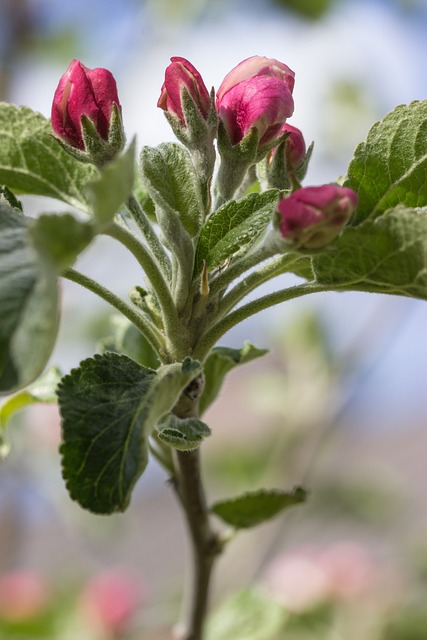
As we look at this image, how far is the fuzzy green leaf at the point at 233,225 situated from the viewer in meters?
0.62

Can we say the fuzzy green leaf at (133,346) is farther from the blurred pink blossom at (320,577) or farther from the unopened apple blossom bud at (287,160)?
the blurred pink blossom at (320,577)

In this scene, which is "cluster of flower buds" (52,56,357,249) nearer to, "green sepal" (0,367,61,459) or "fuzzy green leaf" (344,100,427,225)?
"fuzzy green leaf" (344,100,427,225)

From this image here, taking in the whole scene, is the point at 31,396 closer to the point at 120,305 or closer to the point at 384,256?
the point at 120,305

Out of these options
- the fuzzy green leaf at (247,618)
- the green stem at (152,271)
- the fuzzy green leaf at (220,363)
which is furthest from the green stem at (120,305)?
the fuzzy green leaf at (247,618)

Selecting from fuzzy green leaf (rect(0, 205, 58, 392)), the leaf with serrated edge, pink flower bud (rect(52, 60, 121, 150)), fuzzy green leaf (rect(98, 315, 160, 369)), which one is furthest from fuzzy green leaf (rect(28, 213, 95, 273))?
fuzzy green leaf (rect(98, 315, 160, 369))

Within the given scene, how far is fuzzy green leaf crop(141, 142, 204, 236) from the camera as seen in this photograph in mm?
636

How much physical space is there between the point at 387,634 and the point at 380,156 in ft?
4.84

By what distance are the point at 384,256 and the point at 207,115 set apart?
196 mm

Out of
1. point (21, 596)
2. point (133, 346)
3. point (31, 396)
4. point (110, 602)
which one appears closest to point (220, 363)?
point (133, 346)

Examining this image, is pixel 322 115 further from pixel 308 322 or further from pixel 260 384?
pixel 260 384

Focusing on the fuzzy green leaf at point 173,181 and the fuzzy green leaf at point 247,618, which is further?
the fuzzy green leaf at point 247,618

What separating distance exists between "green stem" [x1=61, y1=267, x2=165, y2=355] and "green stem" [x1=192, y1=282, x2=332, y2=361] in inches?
1.4

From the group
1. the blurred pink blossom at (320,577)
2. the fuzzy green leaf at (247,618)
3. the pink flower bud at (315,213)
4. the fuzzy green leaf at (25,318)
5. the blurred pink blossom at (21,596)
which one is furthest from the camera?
the blurred pink blossom at (320,577)

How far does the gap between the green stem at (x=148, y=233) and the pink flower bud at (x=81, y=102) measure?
0.06 meters
